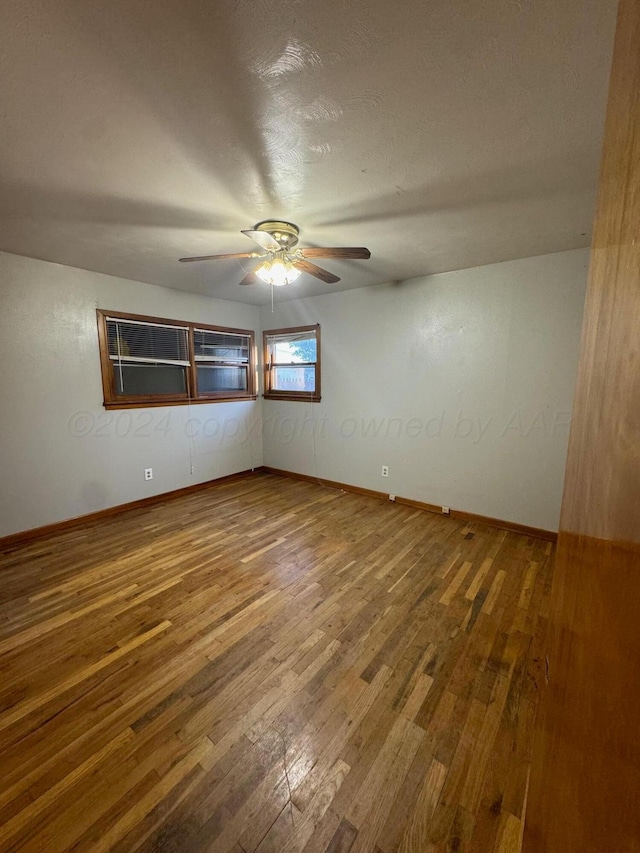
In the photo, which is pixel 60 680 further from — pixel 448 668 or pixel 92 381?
pixel 92 381

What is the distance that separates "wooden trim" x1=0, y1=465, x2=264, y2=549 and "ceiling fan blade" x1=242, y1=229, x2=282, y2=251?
2883 millimetres

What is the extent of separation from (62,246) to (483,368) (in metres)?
3.57

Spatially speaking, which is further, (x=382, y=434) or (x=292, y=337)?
(x=292, y=337)

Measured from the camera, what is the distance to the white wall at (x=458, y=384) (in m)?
2.72

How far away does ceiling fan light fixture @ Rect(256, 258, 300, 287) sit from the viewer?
2.13 metres

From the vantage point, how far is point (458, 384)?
3164 mm

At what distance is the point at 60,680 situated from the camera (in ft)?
4.99

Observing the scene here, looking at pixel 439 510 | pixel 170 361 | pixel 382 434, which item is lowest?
pixel 439 510

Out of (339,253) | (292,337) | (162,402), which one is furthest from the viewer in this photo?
(292,337)

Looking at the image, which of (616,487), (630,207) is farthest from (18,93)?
(616,487)

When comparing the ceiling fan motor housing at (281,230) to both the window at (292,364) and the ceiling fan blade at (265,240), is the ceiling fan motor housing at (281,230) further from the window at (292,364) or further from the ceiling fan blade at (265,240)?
the window at (292,364)

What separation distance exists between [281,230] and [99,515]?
10.2 feet

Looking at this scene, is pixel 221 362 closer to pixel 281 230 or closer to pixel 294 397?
pixel 294 397

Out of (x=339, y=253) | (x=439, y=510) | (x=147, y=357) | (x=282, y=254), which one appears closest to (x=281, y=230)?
(x=282, y=254)
